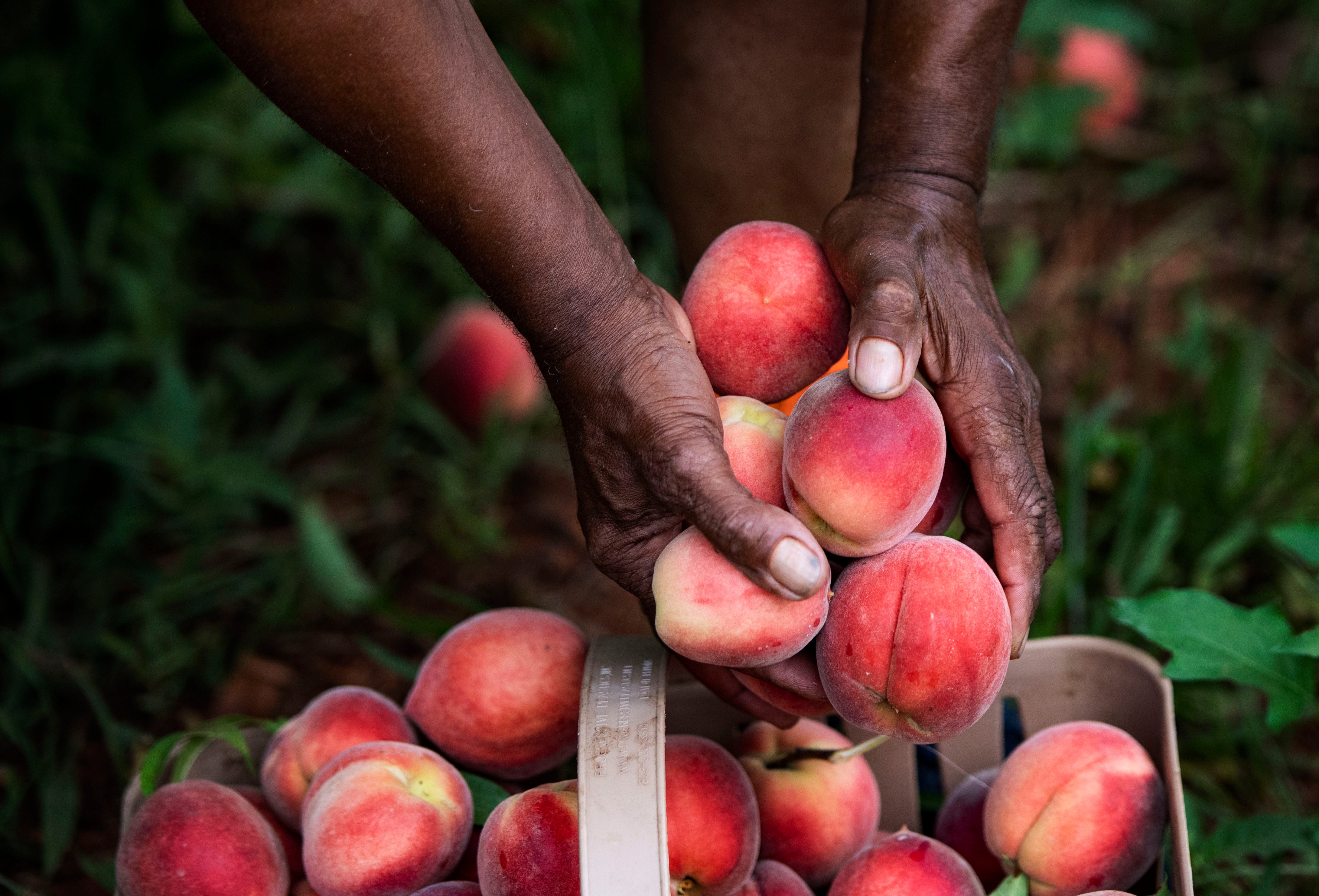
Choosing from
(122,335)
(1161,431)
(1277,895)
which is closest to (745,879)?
Answer: (1277,895)

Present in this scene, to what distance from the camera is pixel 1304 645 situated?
1214mm

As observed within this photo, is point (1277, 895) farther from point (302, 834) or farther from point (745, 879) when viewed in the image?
point (302, 834)

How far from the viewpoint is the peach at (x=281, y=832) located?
1.22 metres

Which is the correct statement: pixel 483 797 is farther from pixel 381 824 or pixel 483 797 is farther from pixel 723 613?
pixel 723 613

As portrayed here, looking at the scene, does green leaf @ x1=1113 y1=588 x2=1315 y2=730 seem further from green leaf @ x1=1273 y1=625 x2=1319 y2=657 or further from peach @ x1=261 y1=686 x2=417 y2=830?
peach @ x1=261 y1=686 x2=417 y2=830

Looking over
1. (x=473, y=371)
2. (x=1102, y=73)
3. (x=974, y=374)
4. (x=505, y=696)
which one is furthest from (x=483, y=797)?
(x=1102, y=73)

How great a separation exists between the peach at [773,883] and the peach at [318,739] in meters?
0.44

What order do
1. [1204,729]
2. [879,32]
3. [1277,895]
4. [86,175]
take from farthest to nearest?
[86,175]
[1204,729]
[1277,895]
[879,32]

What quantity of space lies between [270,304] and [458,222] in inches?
71.1

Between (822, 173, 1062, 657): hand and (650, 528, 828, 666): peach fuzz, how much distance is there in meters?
0.23

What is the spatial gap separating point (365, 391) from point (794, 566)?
6.23 feet

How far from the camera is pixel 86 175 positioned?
2.32 metres

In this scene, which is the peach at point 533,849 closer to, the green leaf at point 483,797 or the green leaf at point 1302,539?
the green leaf at point 483,797

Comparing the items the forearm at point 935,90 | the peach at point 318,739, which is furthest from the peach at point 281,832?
the forearm at point 935,90
